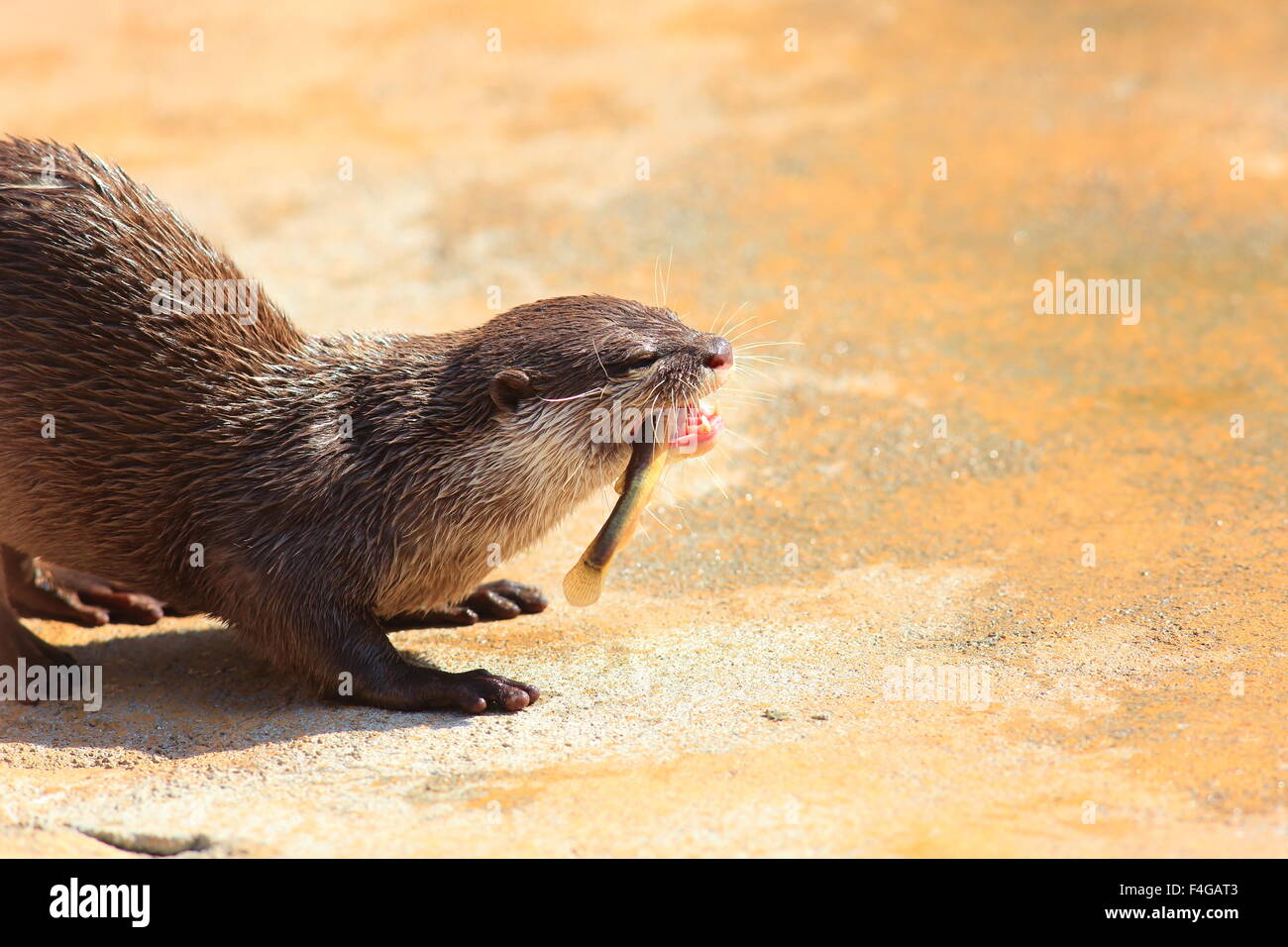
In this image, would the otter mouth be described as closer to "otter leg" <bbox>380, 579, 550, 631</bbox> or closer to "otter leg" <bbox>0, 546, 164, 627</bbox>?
"otter leg" <bbox>380, 579, 550, 631</bbox>

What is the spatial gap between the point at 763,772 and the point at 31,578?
2.83 metres

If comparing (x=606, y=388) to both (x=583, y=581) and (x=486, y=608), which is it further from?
(x=486, y=608)

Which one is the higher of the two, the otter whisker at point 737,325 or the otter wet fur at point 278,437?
the otter whisker at point 737,325

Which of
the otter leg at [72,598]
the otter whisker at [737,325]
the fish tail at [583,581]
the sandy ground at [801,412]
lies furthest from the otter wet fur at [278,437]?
the otter whisker at [737,325]

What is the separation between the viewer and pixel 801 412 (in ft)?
19.7

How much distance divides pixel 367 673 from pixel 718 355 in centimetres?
130

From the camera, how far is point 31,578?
4.98m

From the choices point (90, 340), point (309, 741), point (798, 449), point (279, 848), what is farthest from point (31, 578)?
point (798, 449)

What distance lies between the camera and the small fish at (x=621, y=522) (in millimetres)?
4000

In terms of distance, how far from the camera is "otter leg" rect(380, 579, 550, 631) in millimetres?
4750

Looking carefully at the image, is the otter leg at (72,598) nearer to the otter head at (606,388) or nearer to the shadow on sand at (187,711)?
the shadow on sand at (187,711)

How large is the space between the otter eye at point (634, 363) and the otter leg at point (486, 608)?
1080mm

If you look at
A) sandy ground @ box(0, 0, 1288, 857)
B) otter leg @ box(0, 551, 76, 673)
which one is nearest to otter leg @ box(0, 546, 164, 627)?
sandy ground @ box(0, 0, 1288, 857)

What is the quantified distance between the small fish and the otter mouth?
0.14ft
